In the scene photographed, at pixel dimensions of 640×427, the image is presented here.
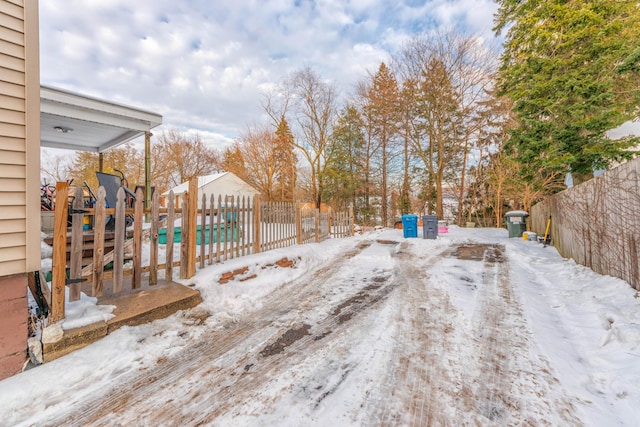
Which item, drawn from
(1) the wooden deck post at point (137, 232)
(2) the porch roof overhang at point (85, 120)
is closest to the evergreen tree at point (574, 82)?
(1) the wooden deck post at point (137, 232)

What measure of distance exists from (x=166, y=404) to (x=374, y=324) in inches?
80.0

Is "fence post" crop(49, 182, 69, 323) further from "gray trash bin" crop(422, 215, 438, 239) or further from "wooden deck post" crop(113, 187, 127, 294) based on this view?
"gray trash bin" crop(422, 215, 438, 239)

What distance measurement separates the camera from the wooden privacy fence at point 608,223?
11.0 feet

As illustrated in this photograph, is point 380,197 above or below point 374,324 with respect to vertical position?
above

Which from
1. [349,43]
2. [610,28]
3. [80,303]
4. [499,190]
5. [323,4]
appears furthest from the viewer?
[499,190]

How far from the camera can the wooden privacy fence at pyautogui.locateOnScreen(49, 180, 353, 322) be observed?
2.42m

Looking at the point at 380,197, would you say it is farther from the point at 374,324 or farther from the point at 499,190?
the point at 374,324

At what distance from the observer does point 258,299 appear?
3.71 meters

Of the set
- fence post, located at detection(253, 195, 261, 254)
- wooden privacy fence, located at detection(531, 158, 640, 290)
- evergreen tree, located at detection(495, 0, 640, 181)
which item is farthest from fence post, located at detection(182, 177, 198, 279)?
evergreen tree, located at detection(495, 0, 640, 181)

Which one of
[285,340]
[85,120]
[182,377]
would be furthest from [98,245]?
[85,120]

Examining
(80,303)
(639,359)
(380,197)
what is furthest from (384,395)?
(380,197)

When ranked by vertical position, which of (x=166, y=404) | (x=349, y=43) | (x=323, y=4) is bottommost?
(x=166, y=404)

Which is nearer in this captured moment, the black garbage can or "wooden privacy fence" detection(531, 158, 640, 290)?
"wooden privacy fence" detection(531, 158, 640, 290)

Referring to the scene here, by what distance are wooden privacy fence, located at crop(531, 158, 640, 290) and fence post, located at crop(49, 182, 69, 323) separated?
21.0ft
